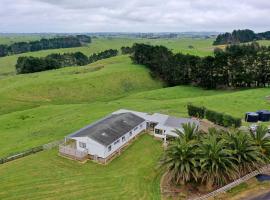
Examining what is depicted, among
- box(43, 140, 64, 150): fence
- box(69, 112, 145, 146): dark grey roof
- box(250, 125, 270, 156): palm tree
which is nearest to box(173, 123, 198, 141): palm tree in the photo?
box(250, 125, 270, 156): palm tree

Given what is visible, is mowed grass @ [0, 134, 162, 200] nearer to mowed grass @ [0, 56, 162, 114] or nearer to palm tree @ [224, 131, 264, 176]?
palm tree @ [224, 131, 264, 176]

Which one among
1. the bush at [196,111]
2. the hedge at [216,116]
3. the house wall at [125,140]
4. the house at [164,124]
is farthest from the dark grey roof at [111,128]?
the hedge at [216,116]

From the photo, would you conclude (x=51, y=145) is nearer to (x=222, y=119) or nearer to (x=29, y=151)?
(x=29, y=151)

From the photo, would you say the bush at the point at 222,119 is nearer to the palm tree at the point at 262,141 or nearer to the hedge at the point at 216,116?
the hedge at the point at 216,116

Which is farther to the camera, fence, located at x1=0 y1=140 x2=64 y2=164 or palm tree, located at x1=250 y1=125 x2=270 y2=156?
fence, located at x1=0 y1=140 x2=64 y2=164

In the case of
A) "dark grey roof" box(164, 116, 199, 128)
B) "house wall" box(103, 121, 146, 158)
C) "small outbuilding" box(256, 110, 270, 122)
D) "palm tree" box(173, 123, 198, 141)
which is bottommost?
"house wall" box(103, 121, 146, 158)

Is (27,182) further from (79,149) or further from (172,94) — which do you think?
(172,94)

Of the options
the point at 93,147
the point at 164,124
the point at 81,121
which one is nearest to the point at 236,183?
the point at 164,124
